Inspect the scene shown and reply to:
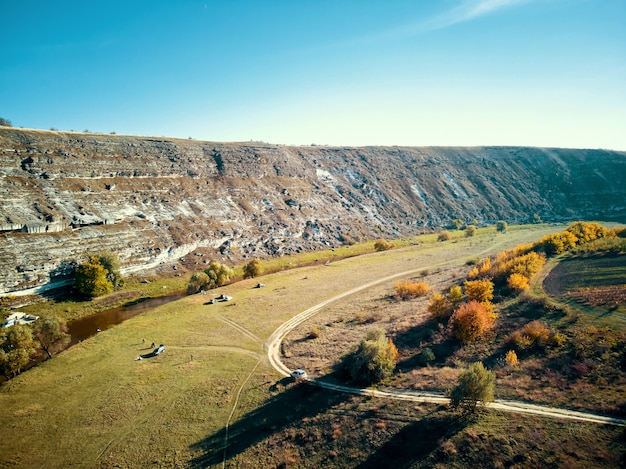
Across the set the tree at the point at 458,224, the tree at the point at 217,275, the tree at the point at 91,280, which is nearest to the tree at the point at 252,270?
the tree at the point at 217,275

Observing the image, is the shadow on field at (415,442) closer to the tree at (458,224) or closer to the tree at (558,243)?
the tree at (558,243)

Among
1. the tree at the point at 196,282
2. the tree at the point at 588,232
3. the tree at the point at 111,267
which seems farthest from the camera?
the tree at the point at 196,282

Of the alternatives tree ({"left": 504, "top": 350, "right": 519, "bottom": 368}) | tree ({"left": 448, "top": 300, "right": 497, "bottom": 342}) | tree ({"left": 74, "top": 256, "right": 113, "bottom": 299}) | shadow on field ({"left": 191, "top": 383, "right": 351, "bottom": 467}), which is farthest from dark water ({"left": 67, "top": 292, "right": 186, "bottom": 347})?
tree ({"left": 504, "top": 350, "right": 519, "bottom": 368})

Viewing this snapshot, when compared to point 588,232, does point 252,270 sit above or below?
below

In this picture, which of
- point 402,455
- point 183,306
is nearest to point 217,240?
point 183,306

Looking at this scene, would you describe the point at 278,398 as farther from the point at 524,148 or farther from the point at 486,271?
the point at 524,148

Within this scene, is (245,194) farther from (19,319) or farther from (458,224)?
(458,224)

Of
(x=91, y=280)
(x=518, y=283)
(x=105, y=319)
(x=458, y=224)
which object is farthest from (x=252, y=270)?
(x=458, y=224)
